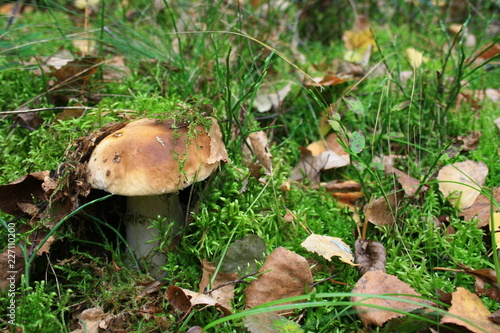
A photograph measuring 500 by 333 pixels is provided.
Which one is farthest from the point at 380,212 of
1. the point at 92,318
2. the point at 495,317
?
the point at 92,318

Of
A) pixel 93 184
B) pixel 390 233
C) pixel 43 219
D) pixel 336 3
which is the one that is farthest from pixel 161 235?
pixel 336 3

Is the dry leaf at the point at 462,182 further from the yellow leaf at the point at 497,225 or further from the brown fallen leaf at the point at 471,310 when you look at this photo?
the brown fallen leaf at the point at 471,310

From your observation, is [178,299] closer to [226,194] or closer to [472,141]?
[226,194]

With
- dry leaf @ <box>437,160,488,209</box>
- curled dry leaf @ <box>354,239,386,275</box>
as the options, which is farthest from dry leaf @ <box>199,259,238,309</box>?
dry leaf @ <box>437,160,488,209</box>

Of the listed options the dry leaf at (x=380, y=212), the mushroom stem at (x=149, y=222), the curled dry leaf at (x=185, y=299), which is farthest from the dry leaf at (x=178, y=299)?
the dry leaf at (x=380, y=212)

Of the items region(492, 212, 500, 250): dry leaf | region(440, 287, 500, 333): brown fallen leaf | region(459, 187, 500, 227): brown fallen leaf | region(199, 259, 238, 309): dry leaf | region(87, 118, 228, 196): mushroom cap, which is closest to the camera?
region(440, 287, 500, 333): brown fallen leaf

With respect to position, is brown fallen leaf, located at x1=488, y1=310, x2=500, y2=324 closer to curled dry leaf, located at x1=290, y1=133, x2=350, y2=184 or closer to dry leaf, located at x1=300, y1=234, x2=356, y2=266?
dry leaf, located at x1=300, y1=234, x2=356, y2=266
